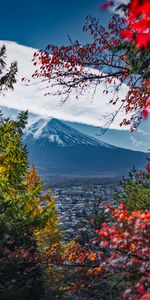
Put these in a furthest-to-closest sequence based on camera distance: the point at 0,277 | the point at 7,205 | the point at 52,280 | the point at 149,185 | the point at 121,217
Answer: the point at 52,280 < the point at 149,185 < the point at 0,277 < the point at 7,205 < the point at 121,217

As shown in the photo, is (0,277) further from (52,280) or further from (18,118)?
(52,280)

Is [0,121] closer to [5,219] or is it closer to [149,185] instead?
[5,219]

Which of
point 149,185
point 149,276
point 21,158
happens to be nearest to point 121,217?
point 149,276

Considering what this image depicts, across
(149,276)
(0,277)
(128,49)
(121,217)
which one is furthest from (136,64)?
(0,277)

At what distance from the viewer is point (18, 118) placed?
18.6m

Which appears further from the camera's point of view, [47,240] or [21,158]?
[47,240]

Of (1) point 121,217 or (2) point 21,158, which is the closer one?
(1) point 121,217

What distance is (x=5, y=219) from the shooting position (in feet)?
47.8

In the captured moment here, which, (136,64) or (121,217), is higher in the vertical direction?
(136,64)

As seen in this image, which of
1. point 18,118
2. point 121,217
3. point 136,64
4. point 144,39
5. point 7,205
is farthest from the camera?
point 18,118

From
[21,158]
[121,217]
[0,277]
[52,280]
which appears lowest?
[52,280]

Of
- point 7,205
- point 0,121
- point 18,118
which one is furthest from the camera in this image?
point 18,118

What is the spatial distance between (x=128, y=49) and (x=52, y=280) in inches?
1099

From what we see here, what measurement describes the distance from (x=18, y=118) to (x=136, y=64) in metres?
14.2
